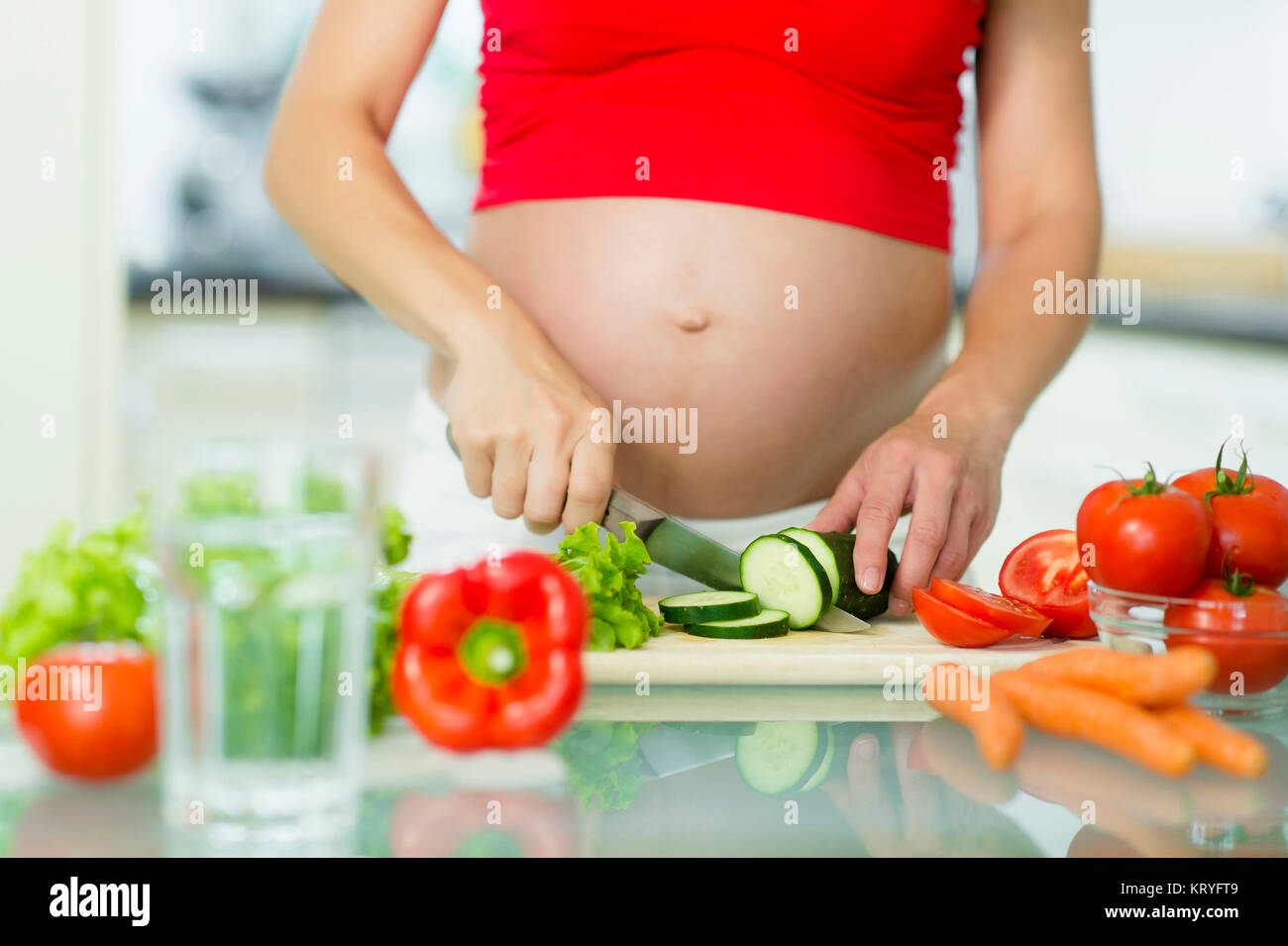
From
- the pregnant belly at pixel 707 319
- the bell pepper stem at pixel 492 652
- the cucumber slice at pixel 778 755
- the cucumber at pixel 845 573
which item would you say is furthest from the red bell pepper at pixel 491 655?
the pregnant belly at pixel 707 319

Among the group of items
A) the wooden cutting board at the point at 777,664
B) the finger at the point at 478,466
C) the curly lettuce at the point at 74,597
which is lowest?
the wooden cutting board at the point at 777,664

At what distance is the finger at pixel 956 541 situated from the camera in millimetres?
1273

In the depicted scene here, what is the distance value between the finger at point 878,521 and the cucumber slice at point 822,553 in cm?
2

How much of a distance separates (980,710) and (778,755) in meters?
0.13

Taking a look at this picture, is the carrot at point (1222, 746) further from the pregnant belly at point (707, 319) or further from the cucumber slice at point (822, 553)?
the pregnant belly at point (707, 319)

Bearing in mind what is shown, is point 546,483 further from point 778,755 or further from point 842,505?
point 778,755

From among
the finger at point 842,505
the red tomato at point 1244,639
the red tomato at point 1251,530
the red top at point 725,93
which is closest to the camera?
the red tomato at point 1244,639

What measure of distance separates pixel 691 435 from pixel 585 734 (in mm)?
719

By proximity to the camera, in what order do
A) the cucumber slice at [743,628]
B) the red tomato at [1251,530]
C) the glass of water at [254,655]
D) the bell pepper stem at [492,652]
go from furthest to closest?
1. the cucumber slice at [743,628]
2. the red tomato at [1251,530]
3. the bell pepper stem at [492,652]
4. the glass of water at [254,655]

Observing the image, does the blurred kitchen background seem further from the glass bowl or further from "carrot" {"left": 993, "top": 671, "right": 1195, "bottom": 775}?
"carrot" {"left": 993, "top": 671, "right": 1195, "bottom": 775}

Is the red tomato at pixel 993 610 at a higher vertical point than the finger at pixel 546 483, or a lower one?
lower

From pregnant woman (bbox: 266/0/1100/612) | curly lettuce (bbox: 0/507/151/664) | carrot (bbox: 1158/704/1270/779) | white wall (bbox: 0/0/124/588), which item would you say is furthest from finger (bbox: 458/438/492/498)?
white wall (bbox: 0/0/124/588)
